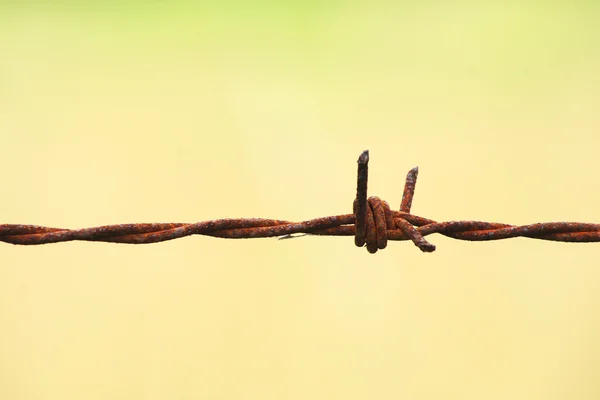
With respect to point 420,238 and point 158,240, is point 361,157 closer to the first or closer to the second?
point 420,238

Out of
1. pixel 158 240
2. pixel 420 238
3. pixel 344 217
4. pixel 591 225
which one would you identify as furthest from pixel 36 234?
pixel 591 225

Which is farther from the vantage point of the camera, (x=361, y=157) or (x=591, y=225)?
(x=591, y=225)

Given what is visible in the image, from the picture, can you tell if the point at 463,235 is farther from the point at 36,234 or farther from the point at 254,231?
the point at 36,234

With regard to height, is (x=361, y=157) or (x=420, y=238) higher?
(x=361, y=157)

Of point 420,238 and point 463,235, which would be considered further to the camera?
point 463,235

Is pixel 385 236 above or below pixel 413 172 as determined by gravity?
below

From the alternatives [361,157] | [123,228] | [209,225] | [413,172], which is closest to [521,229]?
[413,172]
